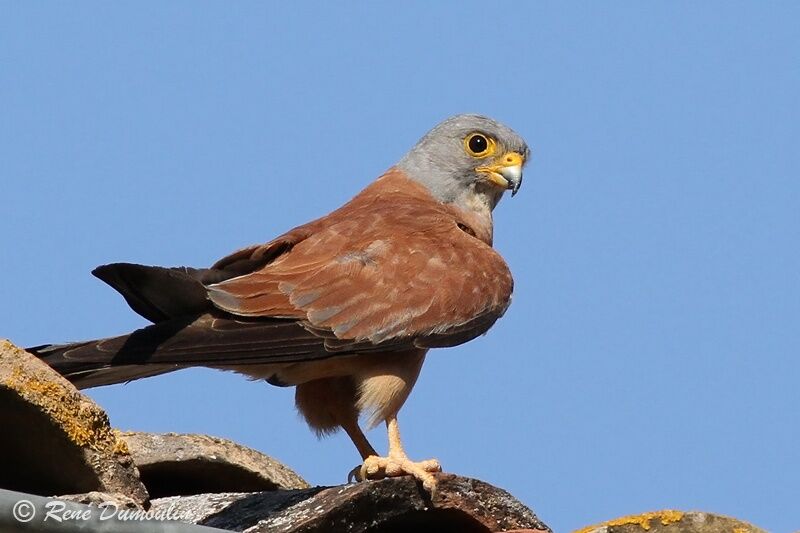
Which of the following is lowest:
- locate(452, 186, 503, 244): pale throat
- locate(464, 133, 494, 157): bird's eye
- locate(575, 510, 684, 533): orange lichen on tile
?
locate(575, 510, 684, 533): orange lichen on tile

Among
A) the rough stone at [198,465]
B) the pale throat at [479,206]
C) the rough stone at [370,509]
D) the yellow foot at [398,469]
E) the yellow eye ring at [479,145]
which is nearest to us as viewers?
the rough stone at [370,509]

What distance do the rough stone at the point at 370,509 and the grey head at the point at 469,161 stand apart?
10.2 feet

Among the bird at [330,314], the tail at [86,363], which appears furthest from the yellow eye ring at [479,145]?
the tail at [86,363]

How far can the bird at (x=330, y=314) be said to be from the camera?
14.4ft

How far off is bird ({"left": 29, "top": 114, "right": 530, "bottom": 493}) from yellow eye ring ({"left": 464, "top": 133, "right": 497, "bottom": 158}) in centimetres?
116

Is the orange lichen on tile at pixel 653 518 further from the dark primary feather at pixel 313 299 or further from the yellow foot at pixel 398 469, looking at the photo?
the dark primary feather at pixel 313 299

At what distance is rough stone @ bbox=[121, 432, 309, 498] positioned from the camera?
4.30m

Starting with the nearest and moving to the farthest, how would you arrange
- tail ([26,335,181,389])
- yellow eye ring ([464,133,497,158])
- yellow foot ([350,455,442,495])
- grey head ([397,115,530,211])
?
yellow foot ([350,455,442,495]) → tail ([26,335,181,389]) → grey head ([397,115,530,211]) → yellow eye ring ([464,133,497,158])

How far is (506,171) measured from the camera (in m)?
6.89

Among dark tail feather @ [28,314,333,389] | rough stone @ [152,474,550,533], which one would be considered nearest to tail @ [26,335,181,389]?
dark tail feather @ [28,314,333,389]

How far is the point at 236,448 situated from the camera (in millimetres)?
4555

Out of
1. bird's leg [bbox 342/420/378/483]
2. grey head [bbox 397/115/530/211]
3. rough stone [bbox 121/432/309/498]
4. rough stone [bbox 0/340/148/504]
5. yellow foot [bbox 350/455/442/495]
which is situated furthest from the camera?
grey head [bbox 397/115/530/211]

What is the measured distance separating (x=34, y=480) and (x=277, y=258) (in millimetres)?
1665

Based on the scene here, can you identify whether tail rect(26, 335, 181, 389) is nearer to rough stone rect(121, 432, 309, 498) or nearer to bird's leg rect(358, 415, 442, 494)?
rough stone rect(121, 432, 309, 498)
